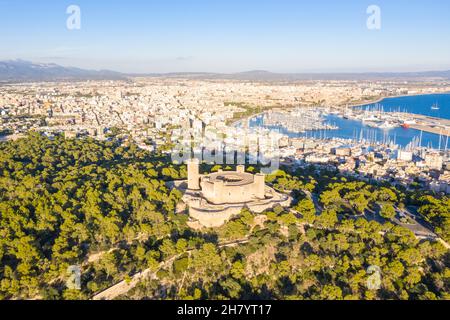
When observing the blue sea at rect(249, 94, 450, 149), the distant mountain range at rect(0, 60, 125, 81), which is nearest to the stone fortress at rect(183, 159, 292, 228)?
the blue sea at rect(249, 94, 450, 149)

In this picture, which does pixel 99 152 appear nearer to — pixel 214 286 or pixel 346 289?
pixel 214 286

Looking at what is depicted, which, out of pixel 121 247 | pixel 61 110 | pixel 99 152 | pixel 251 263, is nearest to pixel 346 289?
pixel 251 263

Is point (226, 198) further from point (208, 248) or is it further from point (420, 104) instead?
point (420, 104)

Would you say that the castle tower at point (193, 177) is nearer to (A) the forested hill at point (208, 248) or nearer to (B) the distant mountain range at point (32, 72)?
(A) the forested hill at point (208, 248)

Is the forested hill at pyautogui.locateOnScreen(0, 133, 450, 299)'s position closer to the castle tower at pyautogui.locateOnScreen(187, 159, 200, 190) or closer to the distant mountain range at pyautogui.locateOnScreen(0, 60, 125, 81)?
the castle tower at pyautogui.locateOnScreen(187, 159, 200, 190)

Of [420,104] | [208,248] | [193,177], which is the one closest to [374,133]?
[193,177]

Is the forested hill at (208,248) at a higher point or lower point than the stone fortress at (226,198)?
lower

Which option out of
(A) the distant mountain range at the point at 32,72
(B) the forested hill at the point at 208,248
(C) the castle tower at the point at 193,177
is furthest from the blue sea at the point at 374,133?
(A) the distant mountain range at the point at 32,72
